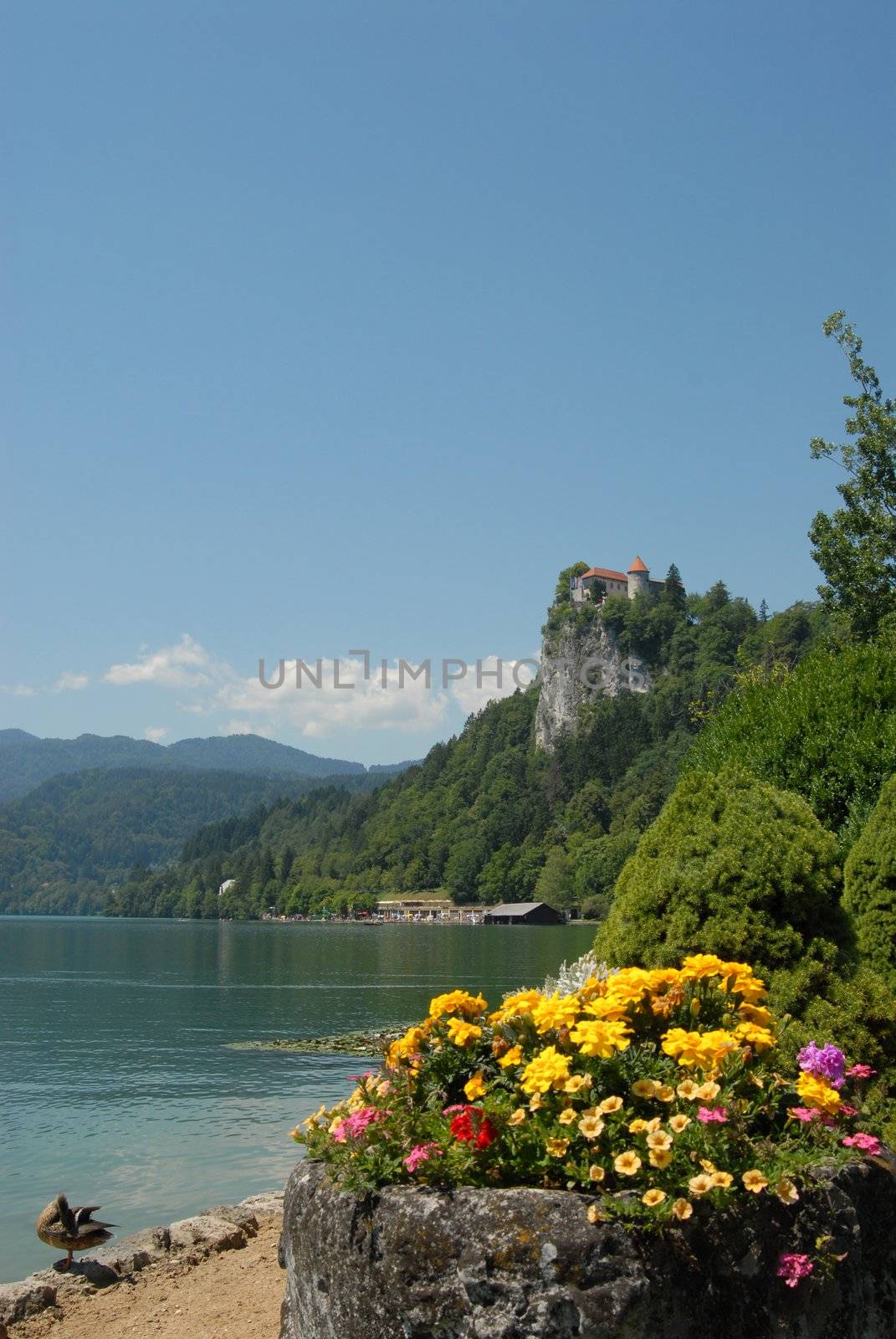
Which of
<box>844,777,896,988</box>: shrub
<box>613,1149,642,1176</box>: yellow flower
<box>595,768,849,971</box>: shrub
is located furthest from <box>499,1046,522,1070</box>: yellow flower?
<box>844,777,896,988</box>: shrub

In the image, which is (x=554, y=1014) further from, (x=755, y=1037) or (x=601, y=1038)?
(x=755, y=1037)

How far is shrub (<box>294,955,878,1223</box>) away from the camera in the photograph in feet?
15.1

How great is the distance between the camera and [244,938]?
120m

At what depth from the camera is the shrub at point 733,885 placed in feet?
27.5

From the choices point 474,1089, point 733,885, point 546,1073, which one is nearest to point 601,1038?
point 546,1073

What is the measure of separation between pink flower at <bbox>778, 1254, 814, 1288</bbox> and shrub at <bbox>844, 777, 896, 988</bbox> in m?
5.14

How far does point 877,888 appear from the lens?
990 centimetres

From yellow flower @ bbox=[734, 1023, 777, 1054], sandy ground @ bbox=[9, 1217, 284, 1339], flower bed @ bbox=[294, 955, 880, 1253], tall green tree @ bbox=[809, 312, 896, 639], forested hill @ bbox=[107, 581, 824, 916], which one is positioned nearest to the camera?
flower bed @ bbox=[294, 955, 880, 1253]

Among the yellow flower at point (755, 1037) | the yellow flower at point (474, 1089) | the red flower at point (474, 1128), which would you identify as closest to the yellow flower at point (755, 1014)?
the yellow flower at point (755, 1037)

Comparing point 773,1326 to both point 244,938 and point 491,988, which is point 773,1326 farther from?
point 244,938

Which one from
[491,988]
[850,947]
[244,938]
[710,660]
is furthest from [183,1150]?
[710,660]

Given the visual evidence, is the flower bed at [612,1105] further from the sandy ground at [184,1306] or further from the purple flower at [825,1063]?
the sandy ground at [184,1306]

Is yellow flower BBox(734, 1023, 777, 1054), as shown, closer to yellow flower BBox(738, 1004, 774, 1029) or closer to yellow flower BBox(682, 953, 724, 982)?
yellow flower BBox(738, 1004, 774, 1029)

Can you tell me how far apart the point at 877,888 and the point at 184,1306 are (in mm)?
6372
